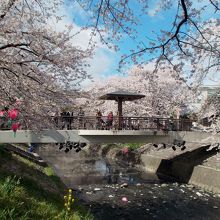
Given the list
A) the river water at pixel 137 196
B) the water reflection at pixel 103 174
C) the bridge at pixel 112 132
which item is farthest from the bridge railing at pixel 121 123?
the water reflection at pixel 103 174

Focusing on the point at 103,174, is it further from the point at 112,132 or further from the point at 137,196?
the point at 137,196

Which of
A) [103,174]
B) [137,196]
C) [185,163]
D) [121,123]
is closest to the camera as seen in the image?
[137,196]

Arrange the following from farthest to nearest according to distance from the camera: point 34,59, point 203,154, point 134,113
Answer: point 134,113 < point 203,154 < point 34,59

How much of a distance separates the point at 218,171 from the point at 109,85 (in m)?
22.3

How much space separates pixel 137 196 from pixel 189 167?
5.99 meters

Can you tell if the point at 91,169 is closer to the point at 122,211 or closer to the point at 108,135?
the point at 108,135

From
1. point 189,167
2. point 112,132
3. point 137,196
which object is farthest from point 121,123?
point 189,167

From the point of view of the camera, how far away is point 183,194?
59.4ft

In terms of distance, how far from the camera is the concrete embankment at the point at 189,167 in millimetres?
19406

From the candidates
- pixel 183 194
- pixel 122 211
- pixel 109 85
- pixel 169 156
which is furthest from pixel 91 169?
pixel 109 85

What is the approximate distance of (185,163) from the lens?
22812 millimetres

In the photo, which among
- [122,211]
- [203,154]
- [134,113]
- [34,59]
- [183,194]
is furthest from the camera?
[134,113]

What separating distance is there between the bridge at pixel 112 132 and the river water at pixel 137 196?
2603 mm

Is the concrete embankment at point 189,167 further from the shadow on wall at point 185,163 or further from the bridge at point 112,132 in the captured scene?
the bridge at point 112,132
